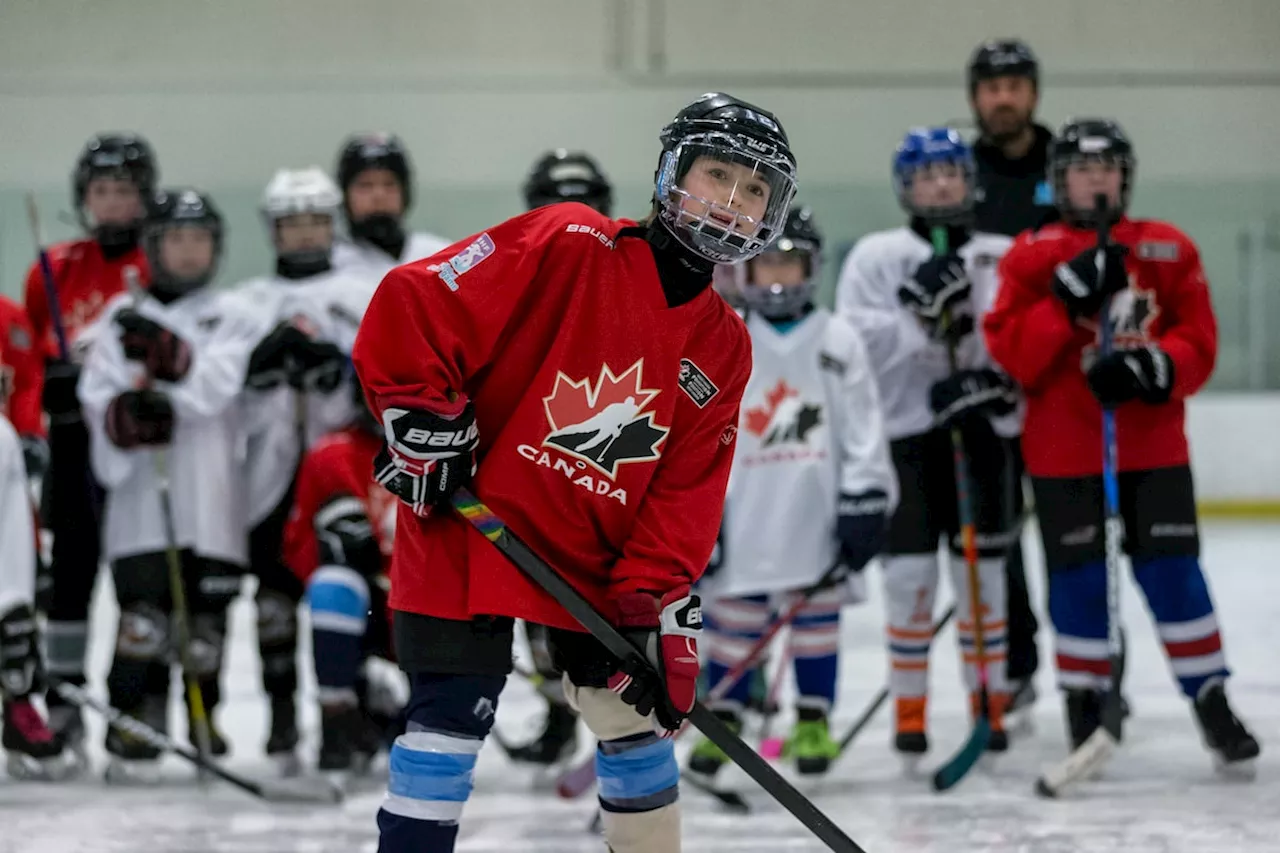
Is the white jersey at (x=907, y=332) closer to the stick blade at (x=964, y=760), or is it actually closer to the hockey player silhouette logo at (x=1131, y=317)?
the hockey player silhouette logo at (x=1131, y=317)

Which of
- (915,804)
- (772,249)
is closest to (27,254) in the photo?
(772,249)

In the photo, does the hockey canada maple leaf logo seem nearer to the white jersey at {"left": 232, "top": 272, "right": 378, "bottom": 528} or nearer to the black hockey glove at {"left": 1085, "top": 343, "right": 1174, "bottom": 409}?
the black hockey glove at {"left": 1085, "top": 343, "right": 1174, "bottom": 409}

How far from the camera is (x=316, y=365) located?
3.38m

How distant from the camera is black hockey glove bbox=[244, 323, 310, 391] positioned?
3373mm

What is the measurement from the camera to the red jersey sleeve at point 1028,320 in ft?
10.5

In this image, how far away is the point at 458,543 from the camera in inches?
79.7

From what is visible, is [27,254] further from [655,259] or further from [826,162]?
[655,259]

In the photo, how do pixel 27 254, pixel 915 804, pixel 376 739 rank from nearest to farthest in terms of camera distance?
pixel 915 804 < pixel 376 739 < pixel 27 254

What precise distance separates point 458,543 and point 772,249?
138 cm

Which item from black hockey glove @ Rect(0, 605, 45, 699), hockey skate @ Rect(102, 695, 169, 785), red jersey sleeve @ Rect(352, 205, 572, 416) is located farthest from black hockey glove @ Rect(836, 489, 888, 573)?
Result: black hockey glove @ Rect(0, 605, 45, 699)

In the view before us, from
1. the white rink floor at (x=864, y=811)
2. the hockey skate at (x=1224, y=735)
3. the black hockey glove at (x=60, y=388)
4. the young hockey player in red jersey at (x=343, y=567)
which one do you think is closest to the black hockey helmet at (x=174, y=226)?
the black hockey glove at (x=60, y=388)

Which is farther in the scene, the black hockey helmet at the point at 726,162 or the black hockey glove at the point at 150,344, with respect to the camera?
the black hockey glove at the point at 150,344

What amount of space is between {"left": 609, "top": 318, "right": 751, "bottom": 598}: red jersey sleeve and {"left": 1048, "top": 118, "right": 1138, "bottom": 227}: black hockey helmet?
138 centimetres

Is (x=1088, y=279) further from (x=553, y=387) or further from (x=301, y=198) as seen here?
(x=301, y=198)
